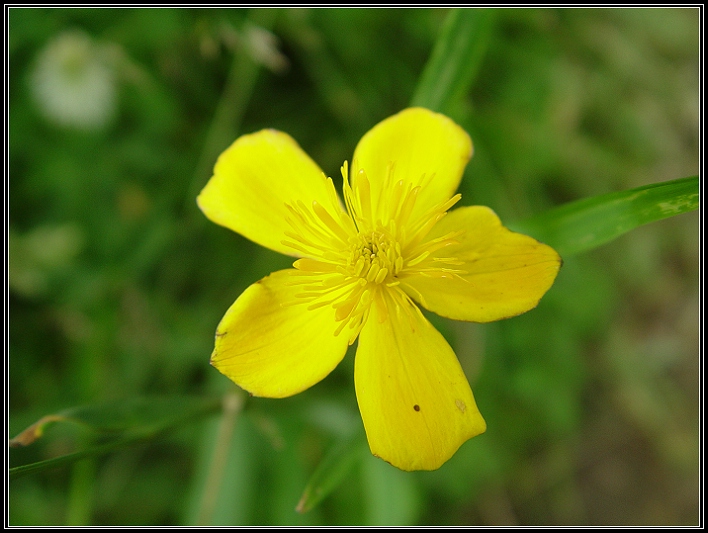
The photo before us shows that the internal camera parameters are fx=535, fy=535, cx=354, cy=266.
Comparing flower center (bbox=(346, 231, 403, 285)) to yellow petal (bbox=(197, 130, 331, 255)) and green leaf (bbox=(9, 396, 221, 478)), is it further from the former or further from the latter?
green leaf (bbox=(9, 396, 221, 478))

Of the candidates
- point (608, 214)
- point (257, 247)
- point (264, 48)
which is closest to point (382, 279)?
Result: point (608, 214)

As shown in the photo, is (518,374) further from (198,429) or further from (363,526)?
(198,429)

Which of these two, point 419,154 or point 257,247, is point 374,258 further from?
point 257,247

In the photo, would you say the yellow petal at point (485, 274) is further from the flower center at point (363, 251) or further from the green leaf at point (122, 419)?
the green leaf at point (122, 419)

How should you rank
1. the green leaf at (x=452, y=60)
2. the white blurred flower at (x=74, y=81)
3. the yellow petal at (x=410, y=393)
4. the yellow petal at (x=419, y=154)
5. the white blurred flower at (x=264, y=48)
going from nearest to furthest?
the yellow petal at (x=410, y=393) < the yellow petal at (x=419, y=154) < the green leaf at (x=452, y=60) < the white blurred flower at (x=264, y=48) < the white blurred flower at (x=74, y=81)

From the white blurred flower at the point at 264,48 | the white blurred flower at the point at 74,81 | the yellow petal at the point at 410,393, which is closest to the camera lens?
the yellow petal at the point at 410,393

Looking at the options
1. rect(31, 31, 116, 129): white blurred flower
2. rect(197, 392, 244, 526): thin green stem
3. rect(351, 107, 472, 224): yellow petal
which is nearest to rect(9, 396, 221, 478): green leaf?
rect(197, 392, 244, 526): thin green stem

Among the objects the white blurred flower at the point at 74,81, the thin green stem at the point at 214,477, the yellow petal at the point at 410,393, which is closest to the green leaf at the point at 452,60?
the yellow petal at the point at 410,393
